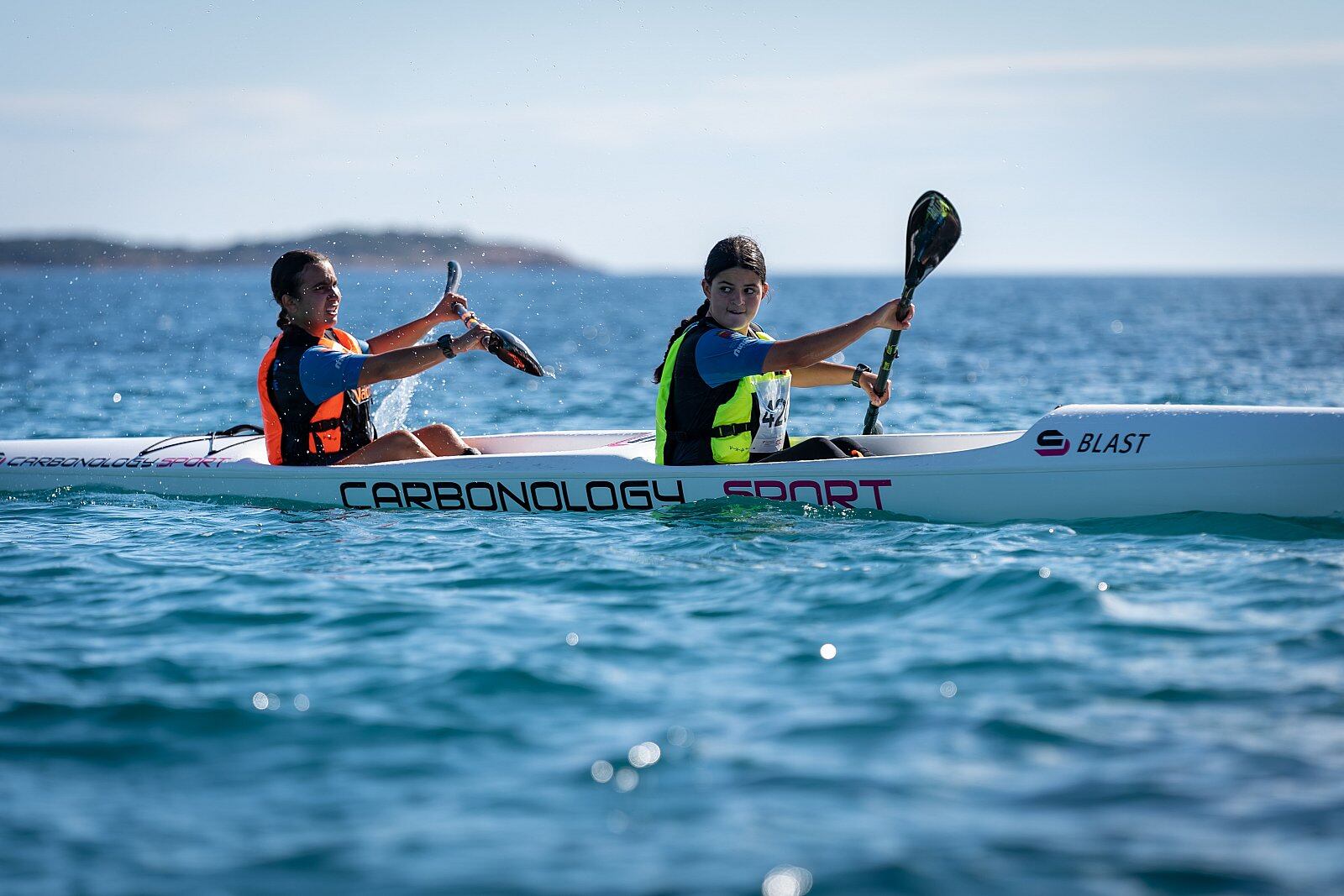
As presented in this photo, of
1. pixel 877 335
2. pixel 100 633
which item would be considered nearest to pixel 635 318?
pixel 877 335

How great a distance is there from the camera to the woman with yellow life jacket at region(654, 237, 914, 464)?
5770 millimetres

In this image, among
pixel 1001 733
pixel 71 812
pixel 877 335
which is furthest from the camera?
pixel 877 335

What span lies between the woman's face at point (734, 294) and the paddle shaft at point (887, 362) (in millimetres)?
665

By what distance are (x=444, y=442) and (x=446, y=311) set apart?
76 cm

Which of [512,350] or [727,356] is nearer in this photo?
[727,356]

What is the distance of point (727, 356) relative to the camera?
5.93m

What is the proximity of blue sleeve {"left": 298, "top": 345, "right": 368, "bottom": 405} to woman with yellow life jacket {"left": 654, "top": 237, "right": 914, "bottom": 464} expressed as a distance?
1.54m

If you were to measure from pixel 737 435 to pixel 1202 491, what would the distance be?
2.21 m

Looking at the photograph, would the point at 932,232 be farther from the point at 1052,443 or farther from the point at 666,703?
the point at 666,703

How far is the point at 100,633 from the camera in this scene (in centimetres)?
446

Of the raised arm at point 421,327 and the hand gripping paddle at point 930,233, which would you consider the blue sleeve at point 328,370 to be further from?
the hand gripping paddle at point 930,233

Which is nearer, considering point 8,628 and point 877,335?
point 8,628

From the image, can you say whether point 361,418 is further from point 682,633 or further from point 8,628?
point 682,633

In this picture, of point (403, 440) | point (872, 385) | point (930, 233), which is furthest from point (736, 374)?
point (403, 440)
